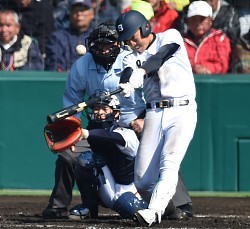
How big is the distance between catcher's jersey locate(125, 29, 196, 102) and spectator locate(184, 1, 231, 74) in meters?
3.06

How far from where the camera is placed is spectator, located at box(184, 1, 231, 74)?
1048cm

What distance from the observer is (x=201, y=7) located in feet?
34.4

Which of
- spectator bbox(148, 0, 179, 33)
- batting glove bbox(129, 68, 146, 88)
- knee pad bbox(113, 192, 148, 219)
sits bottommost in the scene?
knee pad bbox(113, 192, 148, 219)

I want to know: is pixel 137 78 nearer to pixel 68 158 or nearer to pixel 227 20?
pixel 68 158

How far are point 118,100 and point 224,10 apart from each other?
3.16 metres

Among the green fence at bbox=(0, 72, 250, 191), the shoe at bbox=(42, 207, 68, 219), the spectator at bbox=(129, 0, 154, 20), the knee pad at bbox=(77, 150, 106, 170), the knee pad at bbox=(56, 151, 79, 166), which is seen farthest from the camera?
the green fence at bbox=(0, 72, 250, 191)

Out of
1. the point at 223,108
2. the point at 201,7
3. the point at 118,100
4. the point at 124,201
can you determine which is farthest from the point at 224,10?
the point at 124,201

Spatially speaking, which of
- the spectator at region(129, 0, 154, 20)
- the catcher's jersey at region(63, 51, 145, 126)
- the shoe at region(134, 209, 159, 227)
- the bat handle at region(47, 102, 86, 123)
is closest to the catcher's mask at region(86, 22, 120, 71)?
the catcher's jersey at region(63, 51, 145, 126)

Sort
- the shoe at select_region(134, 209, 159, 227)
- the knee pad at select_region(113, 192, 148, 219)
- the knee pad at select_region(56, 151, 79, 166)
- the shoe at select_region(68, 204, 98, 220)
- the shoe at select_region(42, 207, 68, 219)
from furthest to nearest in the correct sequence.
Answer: the shoe at select_region(42, 207, 68, 219), the knee pad at select_region(56, 151, 79, 166), the shoe at select_region(68, 204, 98, 220), the knee pad at select_region(113, 192, 148, 219), the shoe at select_region(134, 209, 159, 227)

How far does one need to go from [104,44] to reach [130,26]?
0.69 metres

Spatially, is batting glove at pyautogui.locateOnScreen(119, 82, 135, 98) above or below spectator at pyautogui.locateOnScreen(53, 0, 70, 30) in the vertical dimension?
below

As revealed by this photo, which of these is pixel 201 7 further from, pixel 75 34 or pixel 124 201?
Result: pixel 124 201

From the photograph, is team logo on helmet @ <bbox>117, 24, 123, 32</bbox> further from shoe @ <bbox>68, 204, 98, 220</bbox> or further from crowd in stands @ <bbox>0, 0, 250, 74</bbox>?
crowd in stands @ <bbox>0, 0, 250, 74</bbox>

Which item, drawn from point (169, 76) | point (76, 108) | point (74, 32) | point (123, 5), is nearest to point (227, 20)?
point (123, 5)
